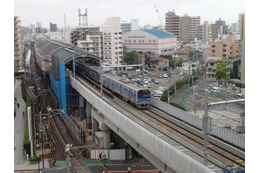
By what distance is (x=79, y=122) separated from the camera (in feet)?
83.6

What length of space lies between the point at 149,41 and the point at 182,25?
1167 inches

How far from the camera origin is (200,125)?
1360 cm

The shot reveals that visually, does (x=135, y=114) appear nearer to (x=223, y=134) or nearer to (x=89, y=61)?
(x=223, y=134)

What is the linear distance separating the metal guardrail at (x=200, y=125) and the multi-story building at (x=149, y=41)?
44.5 metres

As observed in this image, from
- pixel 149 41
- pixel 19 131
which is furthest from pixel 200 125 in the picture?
pixel 149 41

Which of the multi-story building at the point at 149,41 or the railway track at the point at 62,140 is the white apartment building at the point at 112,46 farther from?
the railway track at the point at 62,140

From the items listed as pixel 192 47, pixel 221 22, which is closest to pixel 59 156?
pixel 192 47

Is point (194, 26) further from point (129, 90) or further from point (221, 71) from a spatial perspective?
point (129, 90)

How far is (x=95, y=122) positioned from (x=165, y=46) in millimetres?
45656

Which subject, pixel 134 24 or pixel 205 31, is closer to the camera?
pixel 205 31

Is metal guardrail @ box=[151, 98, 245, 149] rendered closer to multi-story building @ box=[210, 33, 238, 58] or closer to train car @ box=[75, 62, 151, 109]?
train car @ box=[75, 62, 151, 109]

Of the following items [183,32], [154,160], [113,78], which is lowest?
[154,160]

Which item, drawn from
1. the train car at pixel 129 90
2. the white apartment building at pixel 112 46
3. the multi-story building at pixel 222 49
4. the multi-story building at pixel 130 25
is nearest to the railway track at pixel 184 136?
the train car at pixel 129 90

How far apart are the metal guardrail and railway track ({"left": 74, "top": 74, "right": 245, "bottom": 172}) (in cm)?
43
